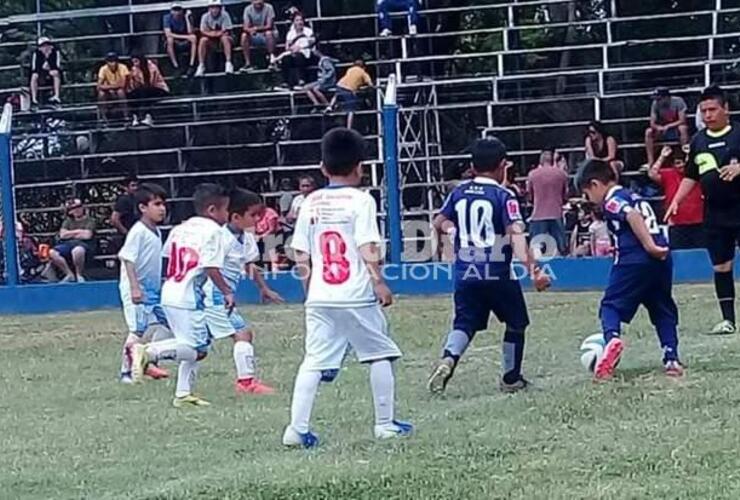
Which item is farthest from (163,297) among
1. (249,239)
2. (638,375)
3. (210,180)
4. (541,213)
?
(210,180)

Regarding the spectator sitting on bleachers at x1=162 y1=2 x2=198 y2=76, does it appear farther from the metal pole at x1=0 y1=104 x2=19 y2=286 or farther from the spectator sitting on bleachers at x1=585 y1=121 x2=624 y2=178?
the spectator sitting on bleachers at x1=585 y1=121 x2=624 y2=178

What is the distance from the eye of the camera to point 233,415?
32.7ft

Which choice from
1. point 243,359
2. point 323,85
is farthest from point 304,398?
point 323,85

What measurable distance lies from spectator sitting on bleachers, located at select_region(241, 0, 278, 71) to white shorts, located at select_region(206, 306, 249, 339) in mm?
16738

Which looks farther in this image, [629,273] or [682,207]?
[682,207]

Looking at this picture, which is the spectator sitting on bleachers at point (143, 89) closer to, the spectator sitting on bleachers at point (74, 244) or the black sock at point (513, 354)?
the spectator sitting on bleachers at point (74, 244)

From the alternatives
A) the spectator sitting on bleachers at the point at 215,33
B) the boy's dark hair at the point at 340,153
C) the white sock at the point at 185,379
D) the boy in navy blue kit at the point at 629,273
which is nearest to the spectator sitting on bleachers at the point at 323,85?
the spectator sitting on bleachers at the point at 215,33

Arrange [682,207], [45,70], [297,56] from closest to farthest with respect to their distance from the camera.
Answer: [682,207] < [297,56] < [45,70]

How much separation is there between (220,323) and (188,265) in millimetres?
539

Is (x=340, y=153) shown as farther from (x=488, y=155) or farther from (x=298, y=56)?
(x=298, y=56)

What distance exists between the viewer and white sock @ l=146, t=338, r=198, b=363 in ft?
35.6

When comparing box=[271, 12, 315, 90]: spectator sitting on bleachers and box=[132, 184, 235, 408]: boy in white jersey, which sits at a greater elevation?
box=[271, 12, 315, 90]: spectator sitting on bleachers

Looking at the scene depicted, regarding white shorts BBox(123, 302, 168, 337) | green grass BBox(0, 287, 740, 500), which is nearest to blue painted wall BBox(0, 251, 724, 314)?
green grass BBox(0, 287, 740, 500)

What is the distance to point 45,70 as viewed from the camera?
1119 inches
